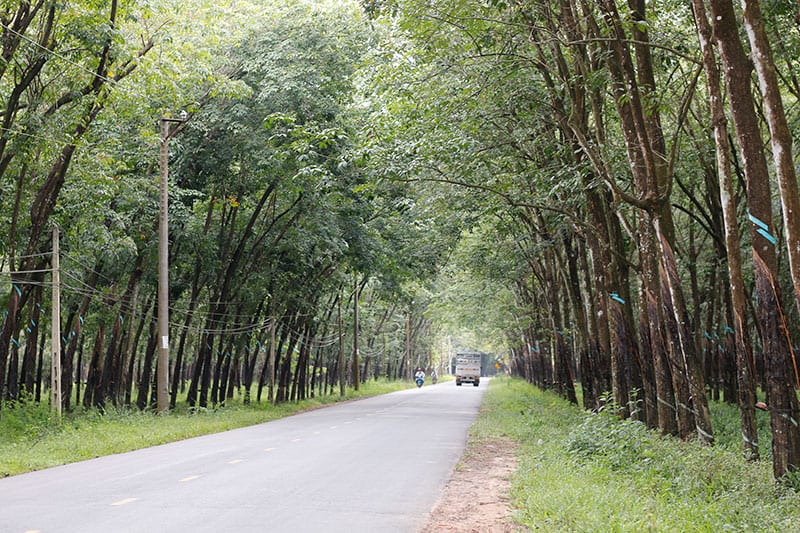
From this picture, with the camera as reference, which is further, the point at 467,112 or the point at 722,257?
the point at 722,257

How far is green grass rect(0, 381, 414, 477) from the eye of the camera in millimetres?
13688

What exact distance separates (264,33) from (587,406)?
50.4ft

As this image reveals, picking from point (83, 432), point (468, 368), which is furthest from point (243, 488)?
point (468, 368)

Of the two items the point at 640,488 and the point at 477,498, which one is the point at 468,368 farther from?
the point at 640,488

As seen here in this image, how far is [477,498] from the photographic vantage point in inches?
397

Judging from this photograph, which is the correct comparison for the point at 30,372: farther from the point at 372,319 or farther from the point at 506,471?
the point at 372,319

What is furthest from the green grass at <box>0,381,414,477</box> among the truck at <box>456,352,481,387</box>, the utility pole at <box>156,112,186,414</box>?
the truck at <box>456,352,481,387</box>

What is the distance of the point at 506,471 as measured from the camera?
12.8 m

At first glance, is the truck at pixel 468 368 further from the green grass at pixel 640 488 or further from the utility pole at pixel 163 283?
the green grass at pixel 640 488

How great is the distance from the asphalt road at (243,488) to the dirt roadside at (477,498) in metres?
0.21

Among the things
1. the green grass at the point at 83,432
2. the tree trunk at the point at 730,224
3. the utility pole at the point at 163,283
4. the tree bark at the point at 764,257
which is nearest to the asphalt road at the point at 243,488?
the green grass at the point at 83,432

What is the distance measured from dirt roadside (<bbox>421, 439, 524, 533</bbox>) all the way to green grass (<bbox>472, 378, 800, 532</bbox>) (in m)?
0.23

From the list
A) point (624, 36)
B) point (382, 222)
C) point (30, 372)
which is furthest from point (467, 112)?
point (30, 372)

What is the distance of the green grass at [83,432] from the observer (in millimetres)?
13688
